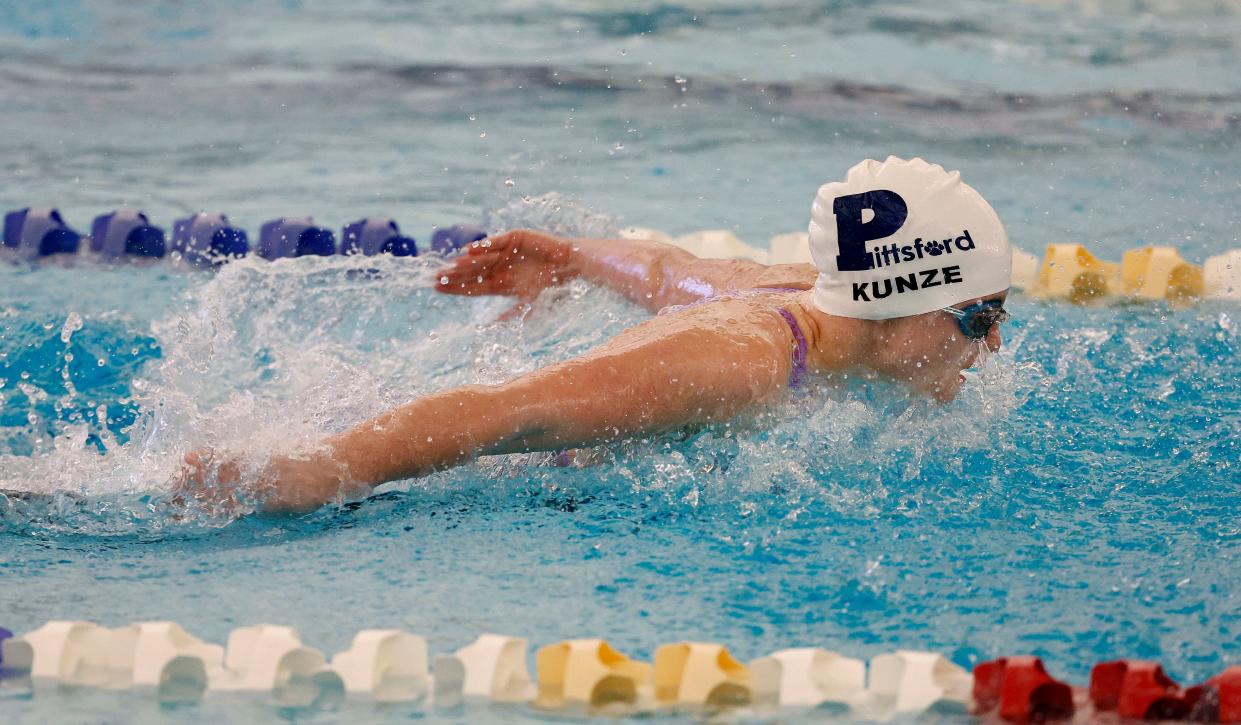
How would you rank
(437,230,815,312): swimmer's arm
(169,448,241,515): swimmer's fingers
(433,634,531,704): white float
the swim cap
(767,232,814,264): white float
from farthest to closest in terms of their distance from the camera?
(767,232,814,264): white float, (437,230,815,312): swimmer's arm, the swim cap, (169,448,241,515): swimmer's fingers, (433,634,531,704): white float

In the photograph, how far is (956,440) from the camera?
2.84m

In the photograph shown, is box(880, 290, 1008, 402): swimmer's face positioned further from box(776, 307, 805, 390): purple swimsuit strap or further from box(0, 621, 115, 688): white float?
box(0, 621, 115, 688): white float

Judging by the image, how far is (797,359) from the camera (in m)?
2.58

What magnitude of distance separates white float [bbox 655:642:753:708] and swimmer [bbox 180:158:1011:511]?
48 centimetres

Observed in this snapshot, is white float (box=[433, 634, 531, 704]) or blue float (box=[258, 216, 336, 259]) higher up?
blue float (box=[258, 216, 336, 259])

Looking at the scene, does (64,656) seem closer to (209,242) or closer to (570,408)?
(570,408)

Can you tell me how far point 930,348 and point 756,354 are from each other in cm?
37

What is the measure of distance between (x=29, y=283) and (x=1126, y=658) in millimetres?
3527

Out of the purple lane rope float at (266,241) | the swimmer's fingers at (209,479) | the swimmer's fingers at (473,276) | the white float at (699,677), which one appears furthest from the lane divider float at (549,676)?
the purple lane rope float at (266,241)

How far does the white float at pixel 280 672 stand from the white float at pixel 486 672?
0.15m

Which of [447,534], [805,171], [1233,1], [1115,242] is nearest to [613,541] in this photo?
[447,534]

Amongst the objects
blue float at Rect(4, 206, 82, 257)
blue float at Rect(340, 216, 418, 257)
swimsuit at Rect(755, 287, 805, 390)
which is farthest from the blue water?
blue float at Rect(340, 216, 418, 257)

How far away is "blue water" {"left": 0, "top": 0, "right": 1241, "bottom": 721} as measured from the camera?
2.28 metres

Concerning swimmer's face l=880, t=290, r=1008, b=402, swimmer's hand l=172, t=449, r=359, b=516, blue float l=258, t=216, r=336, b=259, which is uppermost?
blue float l=258, t=216, r=336, b=259
